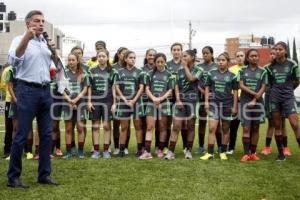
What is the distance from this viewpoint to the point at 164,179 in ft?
21.1

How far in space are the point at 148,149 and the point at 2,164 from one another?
8.02ft

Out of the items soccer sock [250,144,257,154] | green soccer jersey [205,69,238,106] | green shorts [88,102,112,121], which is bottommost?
soccer sock [250,144,257,154]

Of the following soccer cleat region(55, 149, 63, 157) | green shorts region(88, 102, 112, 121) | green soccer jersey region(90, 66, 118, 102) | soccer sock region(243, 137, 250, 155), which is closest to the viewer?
soccer sock region(243, 137, 250, 155)

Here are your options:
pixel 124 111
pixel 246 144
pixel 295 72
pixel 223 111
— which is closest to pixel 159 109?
pixel 124 111

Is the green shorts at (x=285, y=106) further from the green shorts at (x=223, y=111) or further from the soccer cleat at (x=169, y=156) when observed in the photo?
the soccer cleat at (x=169, y=156)

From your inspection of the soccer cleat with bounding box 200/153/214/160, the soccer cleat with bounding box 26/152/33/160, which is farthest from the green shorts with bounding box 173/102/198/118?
the soccer cleat with bounding box 26/152/33/160

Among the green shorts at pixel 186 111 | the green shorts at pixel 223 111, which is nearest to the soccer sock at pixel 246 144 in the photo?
the green shorts at pixel 223 111

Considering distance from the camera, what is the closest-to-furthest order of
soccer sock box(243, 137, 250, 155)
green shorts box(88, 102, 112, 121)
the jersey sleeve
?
the jersey sleeve
soccer sock box(243, 137, 250, 155)
green shorts box(88, 102, 112, 121)

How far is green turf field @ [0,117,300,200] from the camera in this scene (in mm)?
5609

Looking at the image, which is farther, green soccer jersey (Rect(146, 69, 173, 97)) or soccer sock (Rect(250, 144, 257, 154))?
green soccer jersey (Rect(146, 69, 173, 97))

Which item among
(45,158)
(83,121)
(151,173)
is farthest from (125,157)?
(45,158)

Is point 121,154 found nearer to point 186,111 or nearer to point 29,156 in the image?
point 186,111

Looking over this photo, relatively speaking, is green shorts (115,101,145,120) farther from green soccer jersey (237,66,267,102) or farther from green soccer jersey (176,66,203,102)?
green soccer jersey (237,66,267,102)

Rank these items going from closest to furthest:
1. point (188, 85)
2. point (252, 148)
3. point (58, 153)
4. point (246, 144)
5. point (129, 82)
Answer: point (246, 144), point (252, 148), point (188, 85), point (129, 82), point (58, 153)
